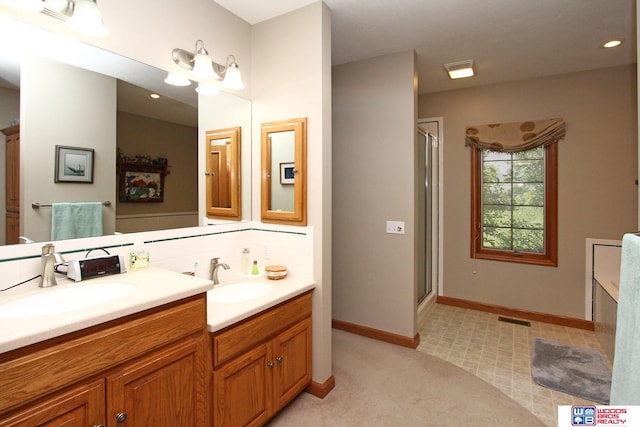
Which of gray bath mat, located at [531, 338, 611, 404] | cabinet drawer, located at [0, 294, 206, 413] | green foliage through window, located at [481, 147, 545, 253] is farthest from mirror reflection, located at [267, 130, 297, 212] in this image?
green foliage through window, located at [481, 147, 545, 253]

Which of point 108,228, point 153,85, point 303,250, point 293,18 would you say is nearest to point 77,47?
point 153,85

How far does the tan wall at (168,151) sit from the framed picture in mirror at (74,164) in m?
0.18

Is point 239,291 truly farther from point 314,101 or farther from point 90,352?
point 314,101

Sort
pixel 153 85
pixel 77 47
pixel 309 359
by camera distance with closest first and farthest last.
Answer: pixel 77 47 → pixel 153 85 → pixel 309 359

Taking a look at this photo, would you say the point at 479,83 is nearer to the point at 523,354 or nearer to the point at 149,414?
the point at 523,354

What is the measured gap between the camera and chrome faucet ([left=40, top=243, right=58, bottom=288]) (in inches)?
54.7

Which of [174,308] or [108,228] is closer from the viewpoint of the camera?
[174,308]

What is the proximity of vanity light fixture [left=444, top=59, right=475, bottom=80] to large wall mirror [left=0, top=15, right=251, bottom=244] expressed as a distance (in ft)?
7.03

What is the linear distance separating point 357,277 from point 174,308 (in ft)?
6.84

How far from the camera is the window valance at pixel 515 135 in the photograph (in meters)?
3.37

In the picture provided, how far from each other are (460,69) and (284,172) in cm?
213

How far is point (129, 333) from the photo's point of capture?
1194 mm

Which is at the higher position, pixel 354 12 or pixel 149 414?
pixel 354 12

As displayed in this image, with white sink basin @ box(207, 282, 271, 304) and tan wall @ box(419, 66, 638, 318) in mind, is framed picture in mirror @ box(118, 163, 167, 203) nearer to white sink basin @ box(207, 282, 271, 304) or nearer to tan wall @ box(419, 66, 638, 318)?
white sink basin @ box(207, 282, 271, 304)
